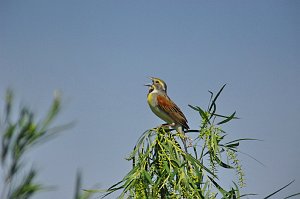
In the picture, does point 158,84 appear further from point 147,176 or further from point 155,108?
point 147,176

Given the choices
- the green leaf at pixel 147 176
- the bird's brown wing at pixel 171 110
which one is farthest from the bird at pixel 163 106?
the green leaf at pixel 147 176

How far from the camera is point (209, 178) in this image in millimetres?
1554

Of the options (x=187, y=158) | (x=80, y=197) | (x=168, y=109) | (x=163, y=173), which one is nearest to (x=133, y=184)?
(x=163, y=173)

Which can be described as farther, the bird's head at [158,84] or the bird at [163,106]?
the bird's head at [158,84]

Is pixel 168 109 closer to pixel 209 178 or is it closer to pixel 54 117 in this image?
pixel 209 178

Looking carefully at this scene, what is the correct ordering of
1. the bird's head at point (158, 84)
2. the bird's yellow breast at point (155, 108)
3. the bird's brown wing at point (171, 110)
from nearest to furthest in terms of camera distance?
the bird's brown wing at point (171, 110), the bird's yellow breast at point (155, 108), the bird's head at point (158, 84)

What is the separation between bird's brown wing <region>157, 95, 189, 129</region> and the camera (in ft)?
8.55

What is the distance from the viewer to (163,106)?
2.95m

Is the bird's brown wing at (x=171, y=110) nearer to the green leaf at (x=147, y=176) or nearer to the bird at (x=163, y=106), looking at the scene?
the bird at (x=163, y=106)

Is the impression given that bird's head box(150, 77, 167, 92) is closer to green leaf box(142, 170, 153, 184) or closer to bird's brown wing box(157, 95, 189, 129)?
bird's brown wing box(157, 95, 189, 129)

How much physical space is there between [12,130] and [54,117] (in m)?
0.09

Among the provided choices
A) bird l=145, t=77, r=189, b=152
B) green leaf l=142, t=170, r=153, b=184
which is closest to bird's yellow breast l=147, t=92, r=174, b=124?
bird l=145, t=77, r=189, b=152

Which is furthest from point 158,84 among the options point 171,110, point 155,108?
point 171,110

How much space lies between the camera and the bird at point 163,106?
268 cm
